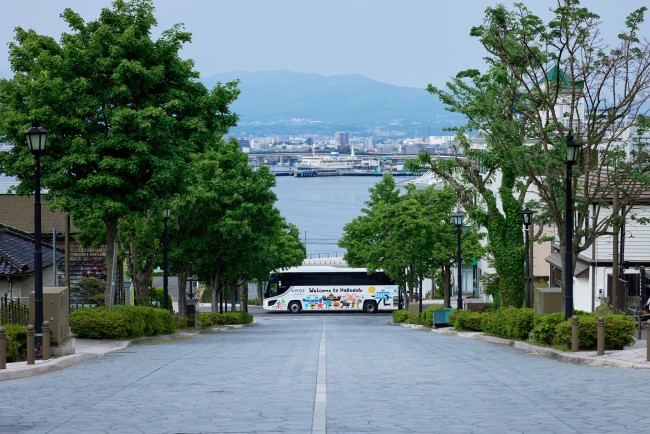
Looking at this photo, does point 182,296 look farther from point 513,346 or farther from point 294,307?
point 294,307

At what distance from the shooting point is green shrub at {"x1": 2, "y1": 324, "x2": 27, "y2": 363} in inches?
769

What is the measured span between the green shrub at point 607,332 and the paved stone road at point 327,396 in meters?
1.20

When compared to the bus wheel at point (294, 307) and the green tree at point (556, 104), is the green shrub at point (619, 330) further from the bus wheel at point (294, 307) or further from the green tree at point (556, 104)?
the bus wheel at point (294, 307)

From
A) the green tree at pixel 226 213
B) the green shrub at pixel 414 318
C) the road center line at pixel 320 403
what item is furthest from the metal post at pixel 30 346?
the green shrub at pixel 414 318

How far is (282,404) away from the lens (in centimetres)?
1298

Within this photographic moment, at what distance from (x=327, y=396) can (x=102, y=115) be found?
63.5 feet

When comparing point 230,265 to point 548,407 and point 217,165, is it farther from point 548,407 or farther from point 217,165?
point 548,407

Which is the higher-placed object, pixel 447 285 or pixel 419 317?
pixel 447 285

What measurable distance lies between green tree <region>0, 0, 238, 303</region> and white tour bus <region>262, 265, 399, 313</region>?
5804 cm

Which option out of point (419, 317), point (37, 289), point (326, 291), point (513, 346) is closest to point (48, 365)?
point (37, 289)

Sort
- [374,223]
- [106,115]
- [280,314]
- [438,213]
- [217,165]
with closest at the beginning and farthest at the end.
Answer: [106,115] → [217,165] → [438,213] → [374,223] → [280,314]

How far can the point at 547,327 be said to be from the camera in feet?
79.4

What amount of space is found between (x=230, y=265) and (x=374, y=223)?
23.1 meters

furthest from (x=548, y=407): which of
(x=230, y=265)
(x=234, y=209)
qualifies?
(x=230, y=265)
